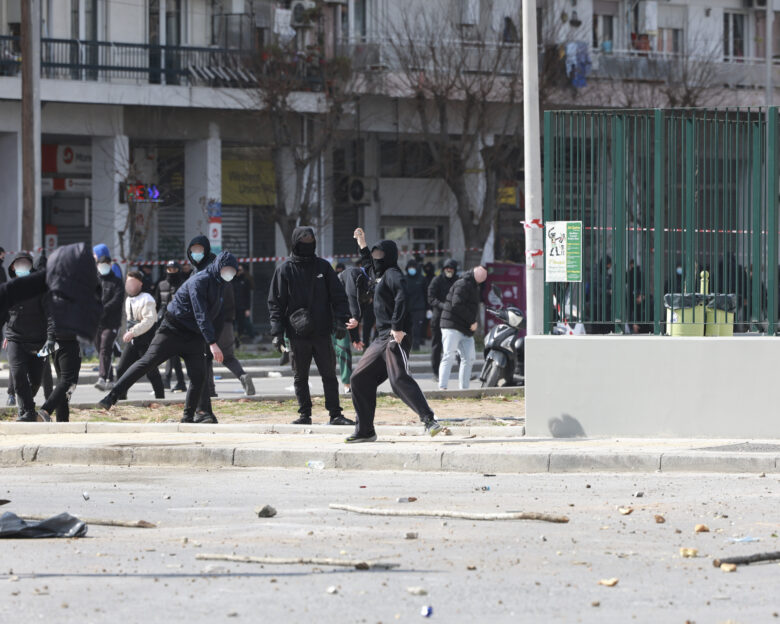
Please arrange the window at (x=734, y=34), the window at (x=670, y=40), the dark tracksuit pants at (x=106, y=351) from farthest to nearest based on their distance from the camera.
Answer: the window at (x=734, y=34) → the window at (x=670, y=40) → the dark tracksuit pants at (x=106, y=351)

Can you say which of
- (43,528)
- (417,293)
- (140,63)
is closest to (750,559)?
(43,528)

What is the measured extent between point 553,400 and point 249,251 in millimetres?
24562

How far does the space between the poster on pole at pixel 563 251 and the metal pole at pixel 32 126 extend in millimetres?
16598

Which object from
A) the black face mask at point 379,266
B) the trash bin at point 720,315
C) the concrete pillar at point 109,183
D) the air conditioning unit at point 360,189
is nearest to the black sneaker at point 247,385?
the black face mask at point 379,266

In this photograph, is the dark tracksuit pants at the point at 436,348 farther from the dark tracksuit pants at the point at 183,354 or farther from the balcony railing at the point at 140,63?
the balcony railing at the point at 140,63

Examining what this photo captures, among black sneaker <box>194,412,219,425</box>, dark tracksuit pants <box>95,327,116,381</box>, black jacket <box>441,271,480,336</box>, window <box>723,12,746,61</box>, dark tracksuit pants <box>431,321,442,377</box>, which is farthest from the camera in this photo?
window <box>723,12,746,61</box>

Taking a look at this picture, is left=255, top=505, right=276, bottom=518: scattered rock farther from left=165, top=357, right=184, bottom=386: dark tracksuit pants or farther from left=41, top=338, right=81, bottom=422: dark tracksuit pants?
left=165, top=357, right=184, bottom=386: dark tracksuit pants

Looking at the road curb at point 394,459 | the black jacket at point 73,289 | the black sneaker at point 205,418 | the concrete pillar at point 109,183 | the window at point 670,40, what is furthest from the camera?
the window at point 670,40

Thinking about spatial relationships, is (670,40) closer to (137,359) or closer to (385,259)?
(137,359)

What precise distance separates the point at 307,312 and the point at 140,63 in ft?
68.7

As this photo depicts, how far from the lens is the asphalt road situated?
621 centimetres

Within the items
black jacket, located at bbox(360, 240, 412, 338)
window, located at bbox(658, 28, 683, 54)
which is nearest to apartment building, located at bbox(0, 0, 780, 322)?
window, located at bbox(658, 28, 683, 54)

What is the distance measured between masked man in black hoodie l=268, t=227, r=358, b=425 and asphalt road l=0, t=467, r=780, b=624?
290cm

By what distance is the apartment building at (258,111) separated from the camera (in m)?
32.7
